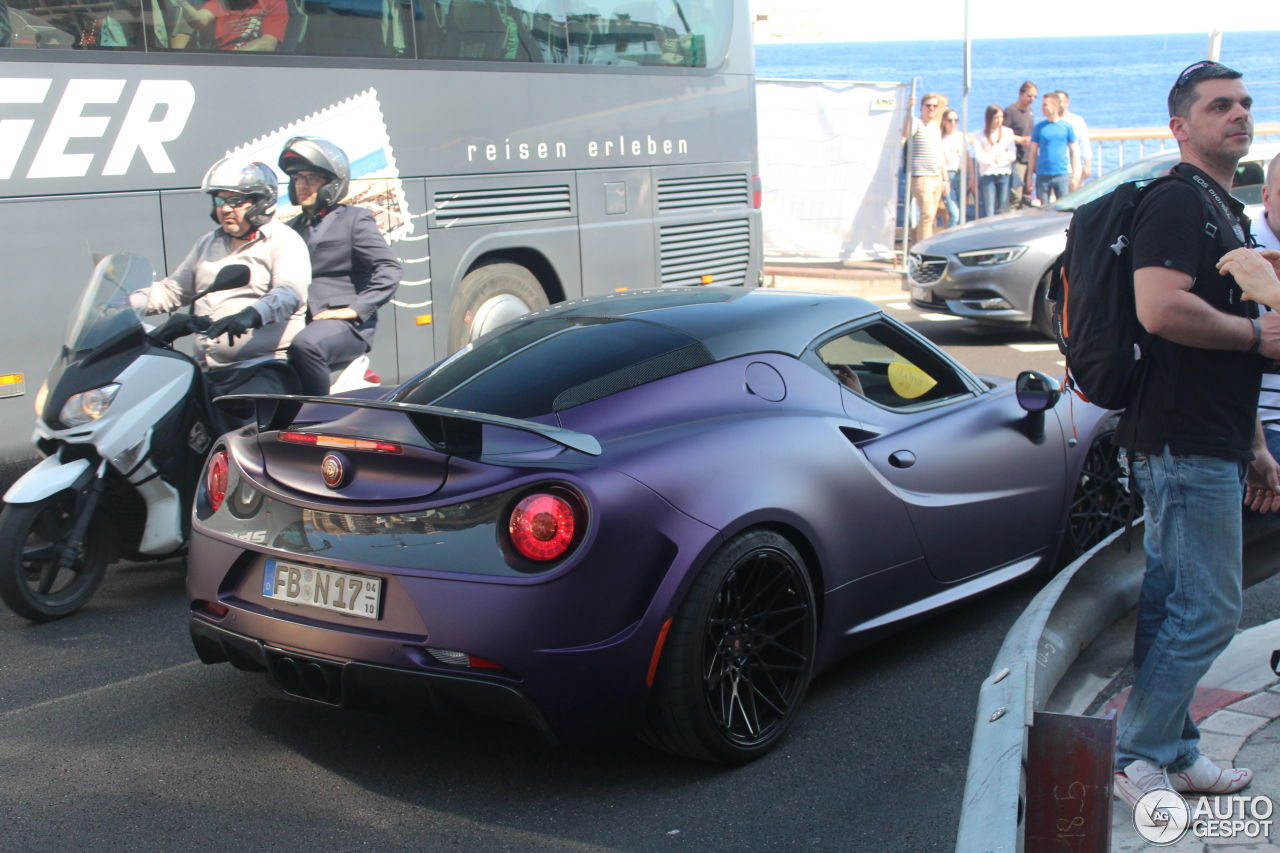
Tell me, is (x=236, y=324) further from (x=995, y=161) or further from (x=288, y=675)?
(x=995, y=161)

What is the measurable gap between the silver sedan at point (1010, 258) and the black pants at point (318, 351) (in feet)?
22.4

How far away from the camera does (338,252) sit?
22.2 ft

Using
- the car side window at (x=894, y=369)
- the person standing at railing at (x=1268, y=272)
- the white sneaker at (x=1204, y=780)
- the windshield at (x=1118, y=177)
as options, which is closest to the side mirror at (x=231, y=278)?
the car side window at (x=894, y=369)

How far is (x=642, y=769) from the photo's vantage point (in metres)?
3.57

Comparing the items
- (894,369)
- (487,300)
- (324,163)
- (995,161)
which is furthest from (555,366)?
(995,161)

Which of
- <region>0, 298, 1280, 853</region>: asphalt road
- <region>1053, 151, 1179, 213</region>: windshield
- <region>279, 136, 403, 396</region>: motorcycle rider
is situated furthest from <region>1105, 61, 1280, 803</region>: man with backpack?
<region>1053, 151, 1179, 213</region>: windshield

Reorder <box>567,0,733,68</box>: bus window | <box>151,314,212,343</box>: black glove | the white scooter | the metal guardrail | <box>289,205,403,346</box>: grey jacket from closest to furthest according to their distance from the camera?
the white scooter
<box>151,314,212,343</box>: black glove
<box>289,205,403,346</box>: grey jacket
<box>567,0,733,68</box>: bus window
the metal guardrail

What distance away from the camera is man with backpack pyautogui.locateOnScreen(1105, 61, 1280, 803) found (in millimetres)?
2914

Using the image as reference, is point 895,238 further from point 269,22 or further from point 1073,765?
point 1073,765

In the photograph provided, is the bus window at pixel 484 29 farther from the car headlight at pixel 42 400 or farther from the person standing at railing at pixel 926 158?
the person standing at railing at pixel 926 158

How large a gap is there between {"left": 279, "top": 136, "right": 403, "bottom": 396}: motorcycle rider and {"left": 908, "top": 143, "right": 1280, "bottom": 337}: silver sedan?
635 cm

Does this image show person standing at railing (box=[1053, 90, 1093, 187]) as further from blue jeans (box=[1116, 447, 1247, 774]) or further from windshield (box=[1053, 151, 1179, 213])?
blue jeans (box=[1116, 447, 1247, 774])

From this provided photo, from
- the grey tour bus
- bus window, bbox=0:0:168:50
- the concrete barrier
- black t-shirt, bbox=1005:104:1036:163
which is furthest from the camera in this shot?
black t-shirt, bbox=1005:104:1036:163

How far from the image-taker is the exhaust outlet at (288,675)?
340cm
